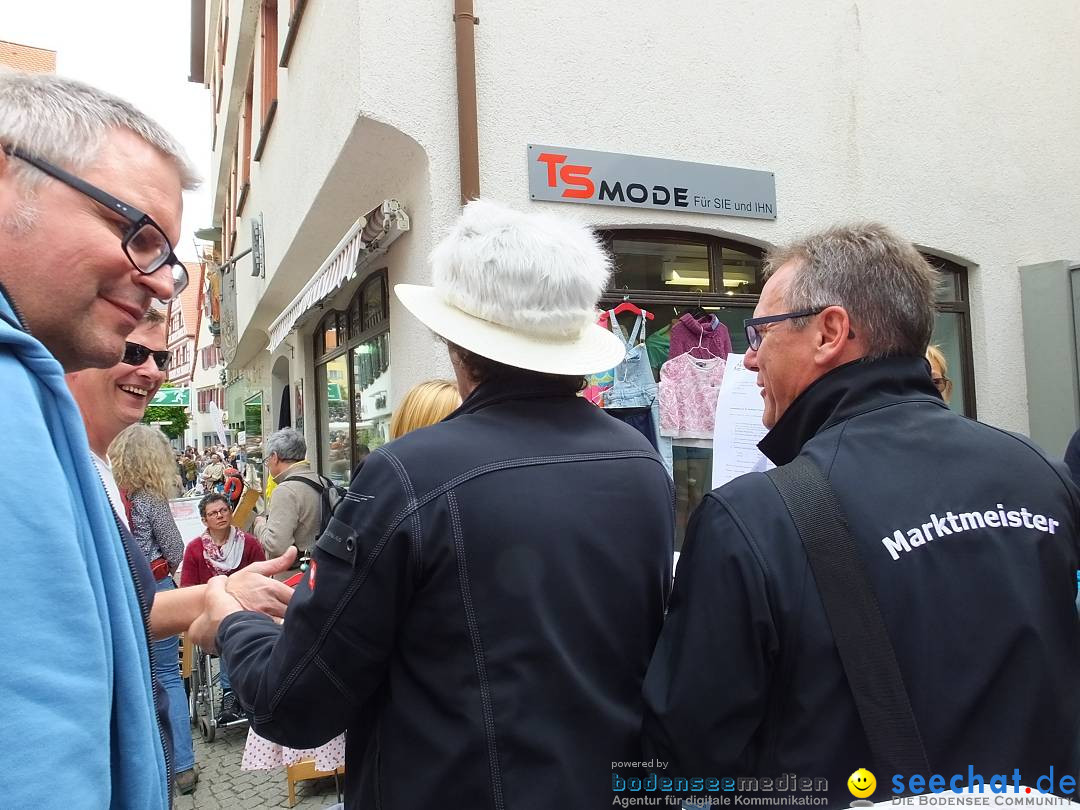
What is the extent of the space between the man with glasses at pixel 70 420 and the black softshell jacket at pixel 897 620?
833 mm

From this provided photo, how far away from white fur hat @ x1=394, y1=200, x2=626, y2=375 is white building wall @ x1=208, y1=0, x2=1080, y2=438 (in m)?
2.55

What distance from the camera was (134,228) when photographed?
105 centimetres

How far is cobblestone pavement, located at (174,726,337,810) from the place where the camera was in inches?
150

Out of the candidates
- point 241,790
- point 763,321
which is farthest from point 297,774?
point 763,321

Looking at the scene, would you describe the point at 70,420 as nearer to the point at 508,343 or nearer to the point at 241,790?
the point at 508,343

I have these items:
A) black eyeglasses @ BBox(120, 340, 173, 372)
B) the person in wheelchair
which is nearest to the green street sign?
the person in wheelchair

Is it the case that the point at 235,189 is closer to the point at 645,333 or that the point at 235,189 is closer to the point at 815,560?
the point at 645,333

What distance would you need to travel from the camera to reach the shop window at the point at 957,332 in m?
5.60

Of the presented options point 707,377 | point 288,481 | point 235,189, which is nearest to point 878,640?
point 707,377

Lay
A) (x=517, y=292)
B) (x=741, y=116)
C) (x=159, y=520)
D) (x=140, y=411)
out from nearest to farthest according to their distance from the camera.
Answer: (x=517, y=292)
(x=140, y=411)
(x=159, y=520)
(x=741, y=116)

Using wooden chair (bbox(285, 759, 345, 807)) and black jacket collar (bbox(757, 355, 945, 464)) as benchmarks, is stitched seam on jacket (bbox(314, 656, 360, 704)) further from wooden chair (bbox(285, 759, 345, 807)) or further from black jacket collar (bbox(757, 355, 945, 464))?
wooden chair (bbox(285, 759, 345, 807))

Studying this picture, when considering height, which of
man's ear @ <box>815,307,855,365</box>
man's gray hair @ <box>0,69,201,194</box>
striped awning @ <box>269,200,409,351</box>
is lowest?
man's ear @ <box>815,307,855,365</box>

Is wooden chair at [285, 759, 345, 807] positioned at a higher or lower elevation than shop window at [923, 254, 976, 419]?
lower

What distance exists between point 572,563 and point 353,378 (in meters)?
6.16
